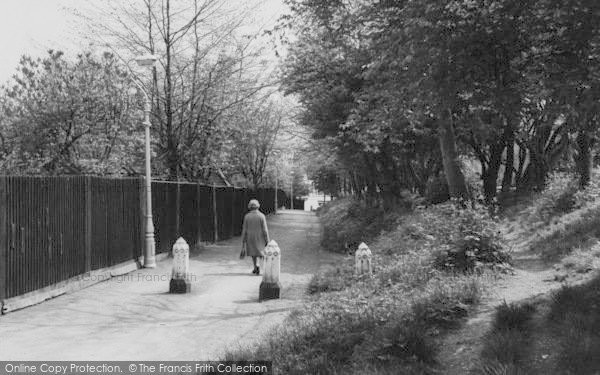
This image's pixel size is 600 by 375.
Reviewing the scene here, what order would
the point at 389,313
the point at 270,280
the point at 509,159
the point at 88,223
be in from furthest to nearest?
1. the point at 509,159
2. the point at 88,223
3. the point at 270,280
4. the point at 389,313

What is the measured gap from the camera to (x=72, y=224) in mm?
11562

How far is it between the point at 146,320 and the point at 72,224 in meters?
3.69

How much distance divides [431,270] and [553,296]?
9.19 ft

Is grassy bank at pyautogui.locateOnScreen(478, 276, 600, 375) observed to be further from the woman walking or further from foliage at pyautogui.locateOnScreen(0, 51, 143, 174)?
foliage at pyautogui.locateOnScreen(0, 51, 143, 174)

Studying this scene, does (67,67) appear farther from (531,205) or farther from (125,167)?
(531,205)

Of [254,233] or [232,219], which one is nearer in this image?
[254,233]

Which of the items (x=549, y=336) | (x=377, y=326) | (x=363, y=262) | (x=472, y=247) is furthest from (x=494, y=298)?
(x=363, y=262)

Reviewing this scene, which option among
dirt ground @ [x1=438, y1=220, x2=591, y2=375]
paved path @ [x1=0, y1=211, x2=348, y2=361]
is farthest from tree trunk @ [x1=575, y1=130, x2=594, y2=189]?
paved path @ [x1=0, y1=211, x2=348, y2=361]

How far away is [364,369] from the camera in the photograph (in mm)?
5320

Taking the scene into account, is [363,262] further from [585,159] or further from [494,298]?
[585,159]

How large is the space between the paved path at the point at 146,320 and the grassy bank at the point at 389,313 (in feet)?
2.65

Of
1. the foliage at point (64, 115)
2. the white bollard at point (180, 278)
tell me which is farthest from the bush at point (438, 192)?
the foliage at point (64, 115)

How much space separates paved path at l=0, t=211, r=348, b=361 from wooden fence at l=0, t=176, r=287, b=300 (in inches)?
22.3

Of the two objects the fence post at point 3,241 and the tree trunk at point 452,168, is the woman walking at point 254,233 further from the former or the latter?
the fence post at point 3,241
